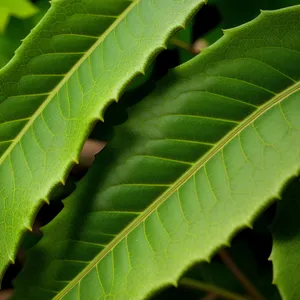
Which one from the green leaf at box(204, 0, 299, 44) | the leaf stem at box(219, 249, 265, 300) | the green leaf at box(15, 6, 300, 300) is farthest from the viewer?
the leaf stem at box(219, 249, 265, 300)

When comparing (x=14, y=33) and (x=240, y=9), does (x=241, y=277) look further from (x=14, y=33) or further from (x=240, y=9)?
(x=14, y=33)

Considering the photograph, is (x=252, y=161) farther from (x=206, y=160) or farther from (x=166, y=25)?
(x=166, y=25)

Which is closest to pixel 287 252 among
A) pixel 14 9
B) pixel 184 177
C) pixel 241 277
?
pixel 184 177

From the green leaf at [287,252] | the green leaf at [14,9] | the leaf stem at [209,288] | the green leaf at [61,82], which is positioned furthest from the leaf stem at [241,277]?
the green leaf at [14,9]

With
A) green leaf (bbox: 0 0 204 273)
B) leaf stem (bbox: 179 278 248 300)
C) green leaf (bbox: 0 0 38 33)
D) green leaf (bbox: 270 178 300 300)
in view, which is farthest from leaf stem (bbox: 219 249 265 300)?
green leaf (bbox: 0 0 38 33)

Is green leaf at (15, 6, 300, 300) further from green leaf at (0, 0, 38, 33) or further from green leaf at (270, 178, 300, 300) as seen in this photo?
green leaf at (0, 0, 38, 33)
